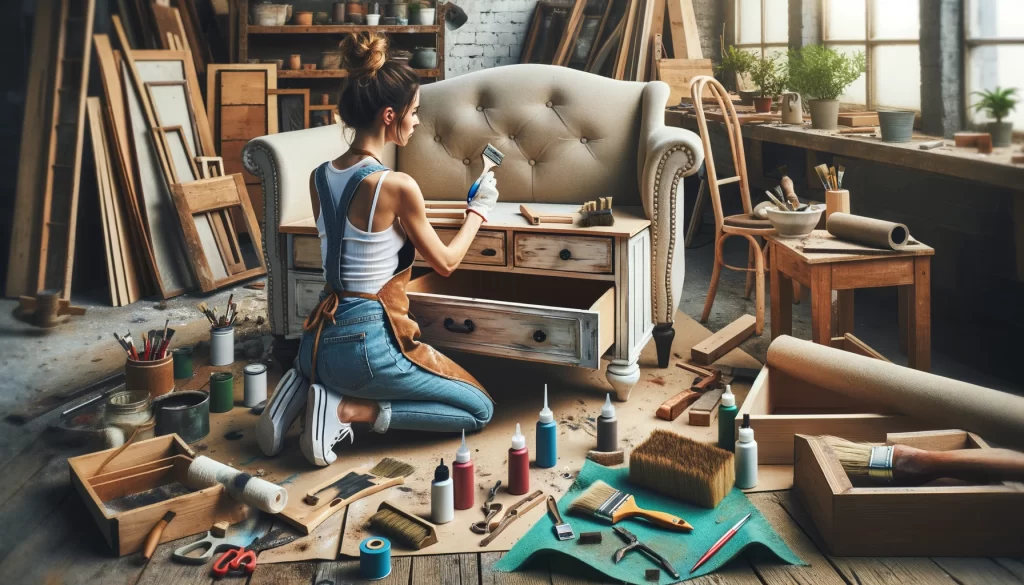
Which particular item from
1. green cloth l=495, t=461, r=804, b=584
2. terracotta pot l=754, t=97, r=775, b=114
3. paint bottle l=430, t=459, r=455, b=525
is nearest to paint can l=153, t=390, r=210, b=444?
paint bottle l=430, t=459, r=455, b=525

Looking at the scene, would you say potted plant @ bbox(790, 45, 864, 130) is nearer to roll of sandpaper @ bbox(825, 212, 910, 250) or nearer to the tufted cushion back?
the tufted cushion back

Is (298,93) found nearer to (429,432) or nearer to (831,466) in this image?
(429,432)

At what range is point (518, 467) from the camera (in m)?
2.58

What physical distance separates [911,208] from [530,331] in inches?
86.3

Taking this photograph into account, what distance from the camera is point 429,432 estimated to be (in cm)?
307

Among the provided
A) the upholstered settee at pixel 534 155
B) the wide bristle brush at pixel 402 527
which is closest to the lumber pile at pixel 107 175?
the upholstered settee at pixel 534 155

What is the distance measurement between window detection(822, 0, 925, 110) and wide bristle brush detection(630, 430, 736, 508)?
2.66 m

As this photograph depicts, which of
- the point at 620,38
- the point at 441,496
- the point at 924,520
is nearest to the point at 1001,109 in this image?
the point at 924,520

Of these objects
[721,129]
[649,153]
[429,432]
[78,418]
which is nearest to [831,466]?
[429,432]

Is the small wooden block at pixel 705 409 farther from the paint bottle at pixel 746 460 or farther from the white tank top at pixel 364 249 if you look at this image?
the white tank top at pixel 364 249

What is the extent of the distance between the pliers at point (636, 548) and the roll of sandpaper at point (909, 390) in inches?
34.7

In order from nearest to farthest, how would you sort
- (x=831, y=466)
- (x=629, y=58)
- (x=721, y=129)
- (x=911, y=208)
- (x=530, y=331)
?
1. (x=831, y=466)
2. (x=530, y=331)
3. (x=911, y=208)
4. (x=721, y=129)
5. (x=629, y=58)

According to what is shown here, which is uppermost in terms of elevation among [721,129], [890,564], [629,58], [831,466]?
[629,58]

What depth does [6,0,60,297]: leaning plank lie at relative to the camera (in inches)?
184
